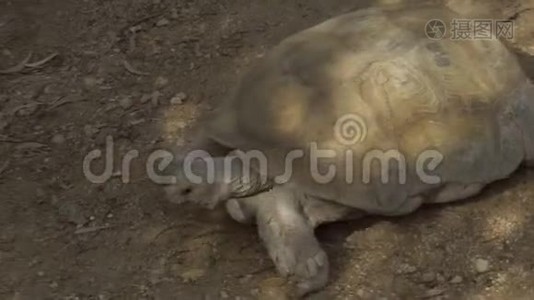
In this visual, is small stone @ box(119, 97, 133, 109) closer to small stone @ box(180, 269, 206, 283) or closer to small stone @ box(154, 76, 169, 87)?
small stone @ box(154, 76, 169, 87)

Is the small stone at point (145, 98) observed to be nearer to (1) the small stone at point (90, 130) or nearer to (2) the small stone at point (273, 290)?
(1) the small stone at point (90, 130)

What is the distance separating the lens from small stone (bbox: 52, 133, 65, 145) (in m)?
3.27

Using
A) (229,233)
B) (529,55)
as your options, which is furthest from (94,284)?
(529,55)

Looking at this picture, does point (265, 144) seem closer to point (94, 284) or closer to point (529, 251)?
point (94, 284)

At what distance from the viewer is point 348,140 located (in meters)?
2.76

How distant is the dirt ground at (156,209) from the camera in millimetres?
2734

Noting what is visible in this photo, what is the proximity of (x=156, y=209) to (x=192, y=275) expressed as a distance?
0.33m

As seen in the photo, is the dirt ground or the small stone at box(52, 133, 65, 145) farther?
the small stone at box(52, 133, 65, 145)

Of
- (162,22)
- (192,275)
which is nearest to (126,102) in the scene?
(162,22)

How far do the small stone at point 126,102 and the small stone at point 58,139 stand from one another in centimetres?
25

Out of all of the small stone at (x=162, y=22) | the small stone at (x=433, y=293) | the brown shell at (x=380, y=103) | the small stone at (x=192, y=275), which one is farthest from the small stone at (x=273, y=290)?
the small stone at (x=162, y=22)

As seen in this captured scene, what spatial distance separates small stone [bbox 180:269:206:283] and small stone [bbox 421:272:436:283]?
2.06 ft

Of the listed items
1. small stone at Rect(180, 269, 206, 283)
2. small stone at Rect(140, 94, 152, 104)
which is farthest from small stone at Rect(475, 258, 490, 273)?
small stone at Rect(140, 94, 152, 104)

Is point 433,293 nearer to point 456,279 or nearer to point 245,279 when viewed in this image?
point 456,279
